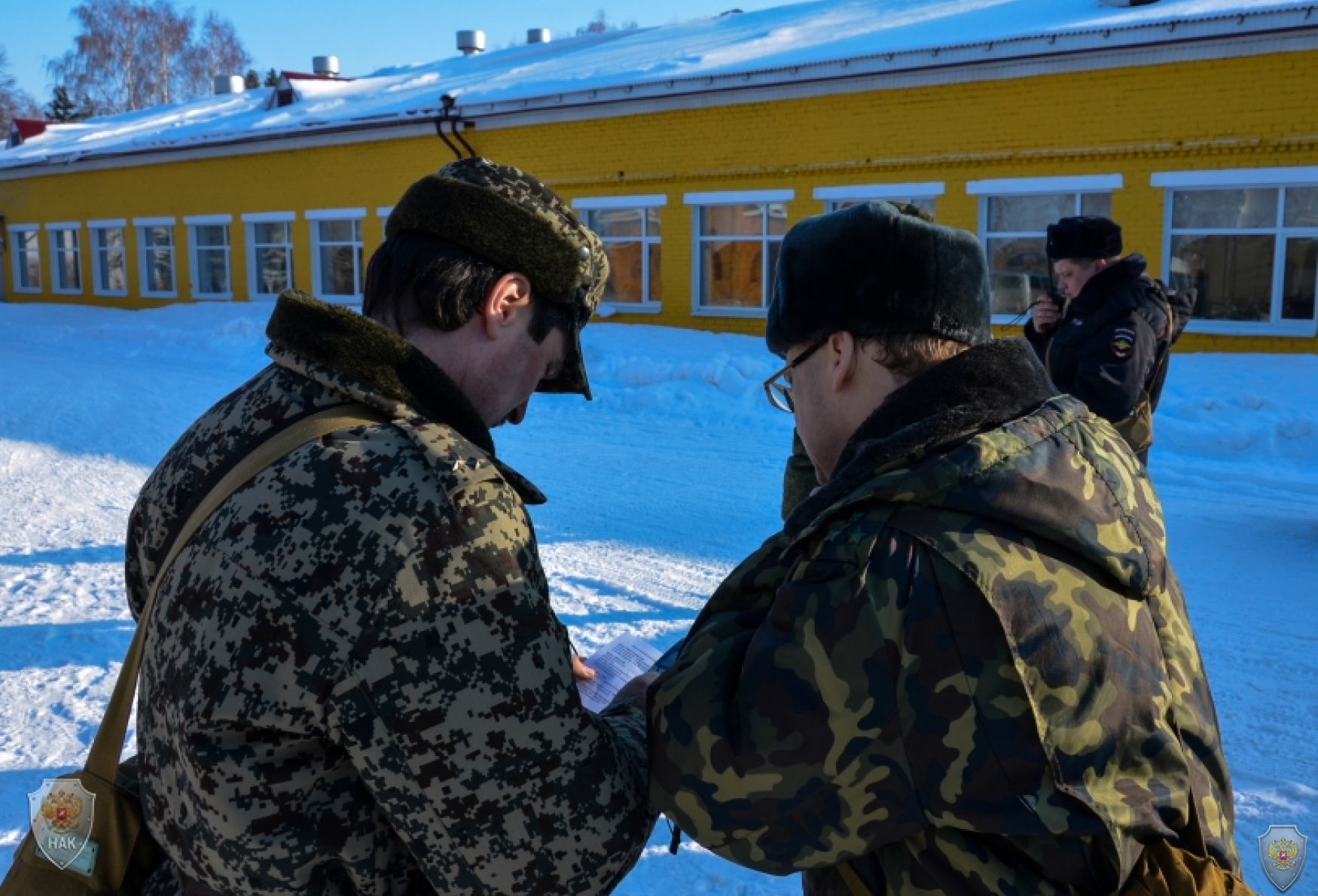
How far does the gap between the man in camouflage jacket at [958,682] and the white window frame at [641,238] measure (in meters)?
16.8

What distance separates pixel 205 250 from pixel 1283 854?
2622 cm

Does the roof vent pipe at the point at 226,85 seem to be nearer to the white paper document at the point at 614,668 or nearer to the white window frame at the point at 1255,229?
the white window frame at the point at 1255,229

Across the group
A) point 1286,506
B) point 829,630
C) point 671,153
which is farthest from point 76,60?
point 829,630

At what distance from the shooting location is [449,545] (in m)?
1.42

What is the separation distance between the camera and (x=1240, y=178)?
13.0 meters

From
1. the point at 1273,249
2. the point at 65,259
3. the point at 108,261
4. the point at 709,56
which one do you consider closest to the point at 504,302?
the point at 1273,249

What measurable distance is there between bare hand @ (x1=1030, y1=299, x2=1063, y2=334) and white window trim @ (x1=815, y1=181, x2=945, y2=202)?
9675 millimetres

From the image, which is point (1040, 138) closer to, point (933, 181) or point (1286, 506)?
point (933, 181)

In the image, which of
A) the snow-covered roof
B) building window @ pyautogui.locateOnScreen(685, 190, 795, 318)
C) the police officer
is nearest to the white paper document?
the police officer

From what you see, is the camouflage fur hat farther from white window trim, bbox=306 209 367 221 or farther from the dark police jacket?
white window trim, bbox=306 209 367 221

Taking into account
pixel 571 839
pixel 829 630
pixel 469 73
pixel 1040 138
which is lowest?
pixel 571 839

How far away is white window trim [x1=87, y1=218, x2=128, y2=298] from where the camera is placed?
26.8 meters

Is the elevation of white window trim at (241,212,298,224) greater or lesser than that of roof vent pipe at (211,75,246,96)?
lesser

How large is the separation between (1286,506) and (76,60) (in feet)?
165
